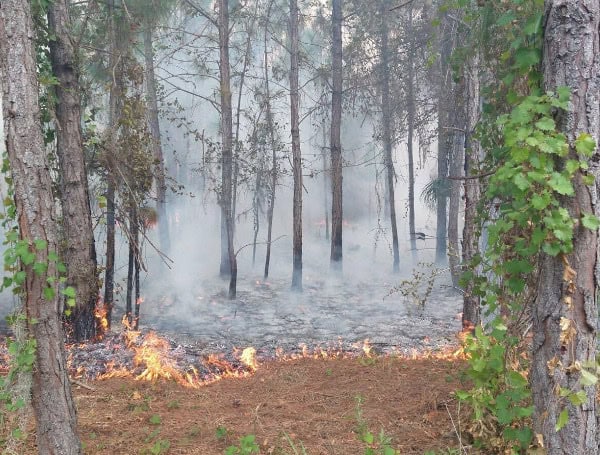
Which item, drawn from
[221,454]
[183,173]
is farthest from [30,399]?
[183,173]

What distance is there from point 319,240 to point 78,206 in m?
23.1

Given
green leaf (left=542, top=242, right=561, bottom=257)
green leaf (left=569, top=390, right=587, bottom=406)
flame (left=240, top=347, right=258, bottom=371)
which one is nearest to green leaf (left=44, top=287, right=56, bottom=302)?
green leaf (left=542, top=242, right=561, bottom=257)

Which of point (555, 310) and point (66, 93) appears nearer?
point (555, 310)

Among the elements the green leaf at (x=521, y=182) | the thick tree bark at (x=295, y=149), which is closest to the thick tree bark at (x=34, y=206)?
the green leaf at (x=521, y=182)

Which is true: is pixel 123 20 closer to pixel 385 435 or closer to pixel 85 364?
pixel 85 364

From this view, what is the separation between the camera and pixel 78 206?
9.53m

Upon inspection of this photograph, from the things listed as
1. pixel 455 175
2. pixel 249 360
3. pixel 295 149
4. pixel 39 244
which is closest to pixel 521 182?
pixel 39 244

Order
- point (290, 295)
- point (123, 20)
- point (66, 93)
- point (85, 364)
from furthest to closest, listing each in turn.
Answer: point (290, 295), point (123, 20), point (66, 93), point (85, 364)

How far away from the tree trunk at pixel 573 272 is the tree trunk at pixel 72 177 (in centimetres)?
796

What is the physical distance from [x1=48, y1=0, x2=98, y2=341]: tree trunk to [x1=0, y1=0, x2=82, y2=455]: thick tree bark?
506cm

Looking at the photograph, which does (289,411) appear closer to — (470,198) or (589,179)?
(589,179)

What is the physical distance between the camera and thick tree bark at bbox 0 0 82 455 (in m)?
4.10

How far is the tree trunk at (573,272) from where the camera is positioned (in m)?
3.37

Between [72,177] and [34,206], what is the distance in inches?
225
